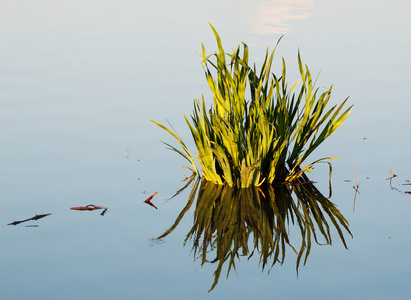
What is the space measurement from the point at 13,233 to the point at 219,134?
1.67m

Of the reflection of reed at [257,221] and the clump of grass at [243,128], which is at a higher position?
the clump of grass at [243,128]

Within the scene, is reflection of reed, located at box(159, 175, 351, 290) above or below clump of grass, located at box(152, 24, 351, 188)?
below

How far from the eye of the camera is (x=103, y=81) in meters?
9.23

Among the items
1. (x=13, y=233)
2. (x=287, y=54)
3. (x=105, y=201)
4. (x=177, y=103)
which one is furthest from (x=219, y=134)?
(x=287, y=54)

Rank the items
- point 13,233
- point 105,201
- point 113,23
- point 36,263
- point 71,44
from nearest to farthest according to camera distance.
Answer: point 36,263 → point 13,233 → point 105,201 → point 71,44 → point 113,23

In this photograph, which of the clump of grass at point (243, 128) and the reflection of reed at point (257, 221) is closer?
the reflection of reed at point (257, 221)

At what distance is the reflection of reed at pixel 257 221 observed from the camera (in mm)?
4918

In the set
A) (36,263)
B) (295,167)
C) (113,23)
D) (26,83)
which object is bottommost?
(36,263)

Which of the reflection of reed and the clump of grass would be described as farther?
the clump of grass

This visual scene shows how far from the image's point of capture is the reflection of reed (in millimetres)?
4918

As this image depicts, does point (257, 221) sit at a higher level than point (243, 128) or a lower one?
lower

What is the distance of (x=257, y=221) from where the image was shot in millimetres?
5367

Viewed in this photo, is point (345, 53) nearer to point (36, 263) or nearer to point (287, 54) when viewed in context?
point (287, 54)

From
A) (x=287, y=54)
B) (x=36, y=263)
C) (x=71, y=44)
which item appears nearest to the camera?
(x=36, y=263)
